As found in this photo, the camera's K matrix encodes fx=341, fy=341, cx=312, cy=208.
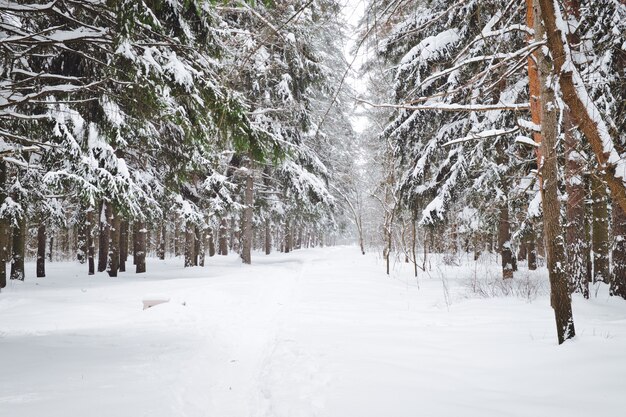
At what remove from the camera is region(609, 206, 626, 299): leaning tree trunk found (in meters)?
6.96

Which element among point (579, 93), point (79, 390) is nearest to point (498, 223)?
point (579, 93)

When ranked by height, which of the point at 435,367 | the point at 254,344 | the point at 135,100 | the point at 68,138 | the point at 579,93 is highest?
the point at 135,100

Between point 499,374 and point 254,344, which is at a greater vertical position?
point 499,374

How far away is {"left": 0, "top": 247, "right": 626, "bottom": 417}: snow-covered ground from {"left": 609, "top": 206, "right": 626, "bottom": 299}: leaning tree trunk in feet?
1.70

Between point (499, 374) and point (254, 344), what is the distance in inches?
126

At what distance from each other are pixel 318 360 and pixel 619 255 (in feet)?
23.1

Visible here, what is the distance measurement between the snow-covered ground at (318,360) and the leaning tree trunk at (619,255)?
52 cm

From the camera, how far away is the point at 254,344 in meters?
4.97

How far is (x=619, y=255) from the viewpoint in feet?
22.9

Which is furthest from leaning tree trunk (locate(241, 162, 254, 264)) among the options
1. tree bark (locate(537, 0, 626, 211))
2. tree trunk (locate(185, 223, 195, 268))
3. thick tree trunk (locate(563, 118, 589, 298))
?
tree bark (locate(537, 0, 626, 211))

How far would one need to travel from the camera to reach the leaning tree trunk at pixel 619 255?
6.96m

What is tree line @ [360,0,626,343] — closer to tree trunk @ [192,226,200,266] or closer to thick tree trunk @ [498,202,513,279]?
thick tree trunk @ [498,202,513,279]

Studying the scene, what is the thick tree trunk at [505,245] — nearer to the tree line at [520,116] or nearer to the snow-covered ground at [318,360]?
the tree line at [520,116]

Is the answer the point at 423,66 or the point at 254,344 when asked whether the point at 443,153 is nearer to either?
the point at 423,66
